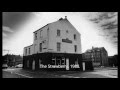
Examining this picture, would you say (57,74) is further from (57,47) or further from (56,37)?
(56,37)

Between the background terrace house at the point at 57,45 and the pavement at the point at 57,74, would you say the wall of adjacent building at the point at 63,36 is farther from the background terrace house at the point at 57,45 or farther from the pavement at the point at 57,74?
the pavement at the point at 57,74

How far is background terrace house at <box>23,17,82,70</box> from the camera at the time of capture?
22.0 meters

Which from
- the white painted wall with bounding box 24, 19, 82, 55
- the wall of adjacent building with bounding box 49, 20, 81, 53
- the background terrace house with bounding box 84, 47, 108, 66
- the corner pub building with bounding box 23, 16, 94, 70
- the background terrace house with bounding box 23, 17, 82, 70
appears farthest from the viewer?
the background terrace house with bounding box 84, 47, 108, 66

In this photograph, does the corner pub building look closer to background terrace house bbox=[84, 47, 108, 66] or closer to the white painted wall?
the white painted wall

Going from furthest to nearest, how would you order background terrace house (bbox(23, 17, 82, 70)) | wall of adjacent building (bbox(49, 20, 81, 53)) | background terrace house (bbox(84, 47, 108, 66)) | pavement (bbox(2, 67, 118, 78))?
background terrace house (bbox(84, 47, 108, 66)) → wall of adjacent building (bbox(49, 20, 81, 53)) → background terrace house (bbox(23, 17, 82, 70)) → pavement (bbox(2, 67, 118, 78))

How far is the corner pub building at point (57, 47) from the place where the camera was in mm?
21828

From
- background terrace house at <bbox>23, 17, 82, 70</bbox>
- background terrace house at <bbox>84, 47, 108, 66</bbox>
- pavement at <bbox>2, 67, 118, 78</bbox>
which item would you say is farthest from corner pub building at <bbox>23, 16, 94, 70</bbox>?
background terrace house at <bbox>84, 47, 108, 66</bbox>

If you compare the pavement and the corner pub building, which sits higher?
the corner pub building

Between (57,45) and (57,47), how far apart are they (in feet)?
1.18
